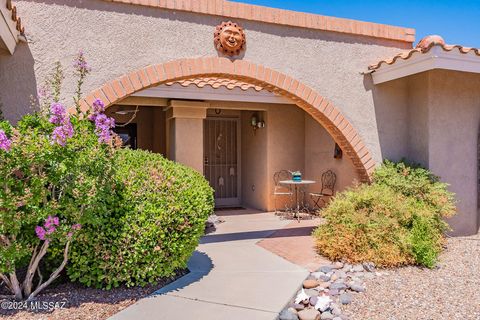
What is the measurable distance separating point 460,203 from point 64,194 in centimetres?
843

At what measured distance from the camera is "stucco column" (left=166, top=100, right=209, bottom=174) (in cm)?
1078

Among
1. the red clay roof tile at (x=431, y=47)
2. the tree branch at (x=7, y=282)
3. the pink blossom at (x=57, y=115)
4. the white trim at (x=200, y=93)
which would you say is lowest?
the tree branch at (x=7, y=282)

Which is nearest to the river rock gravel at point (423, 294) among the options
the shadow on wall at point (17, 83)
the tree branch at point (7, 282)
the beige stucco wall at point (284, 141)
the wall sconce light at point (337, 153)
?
the tree branch at point (7, 282)

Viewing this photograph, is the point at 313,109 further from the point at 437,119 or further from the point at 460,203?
the point at 460,203

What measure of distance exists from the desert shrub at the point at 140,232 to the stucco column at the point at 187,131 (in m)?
5.40

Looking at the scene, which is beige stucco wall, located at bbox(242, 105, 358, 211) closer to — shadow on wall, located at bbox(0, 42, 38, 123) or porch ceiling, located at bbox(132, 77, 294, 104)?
porch ceiling, located at bbox(132, 77, 294, 104)

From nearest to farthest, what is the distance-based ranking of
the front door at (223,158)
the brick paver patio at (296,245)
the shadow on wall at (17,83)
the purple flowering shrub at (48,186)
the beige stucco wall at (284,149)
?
1. the purple flowering shrub at (48,186)
2. the shadow on wall at (17,83)
3. the brick paver patio at (296,245)
4. the beige stucco wall at (284,149)
5. the front door at (223,158)

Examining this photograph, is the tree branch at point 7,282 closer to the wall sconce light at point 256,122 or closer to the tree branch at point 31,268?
the tree branch at point 31,268

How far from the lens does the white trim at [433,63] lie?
746 cm

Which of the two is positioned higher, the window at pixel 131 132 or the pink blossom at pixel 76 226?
the window at pixel 131 132

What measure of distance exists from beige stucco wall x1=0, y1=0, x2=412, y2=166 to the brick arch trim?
14 cm

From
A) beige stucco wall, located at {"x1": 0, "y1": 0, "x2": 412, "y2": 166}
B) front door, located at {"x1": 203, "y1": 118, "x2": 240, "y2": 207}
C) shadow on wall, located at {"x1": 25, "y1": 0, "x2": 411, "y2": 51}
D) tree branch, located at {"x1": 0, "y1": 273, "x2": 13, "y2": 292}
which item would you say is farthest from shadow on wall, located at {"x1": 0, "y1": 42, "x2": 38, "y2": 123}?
front door, located at {"x1": 203, "y1": 118, "x2": 240, "y2": 207}

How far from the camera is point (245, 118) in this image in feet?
46.6

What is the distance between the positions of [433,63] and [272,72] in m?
3.06
